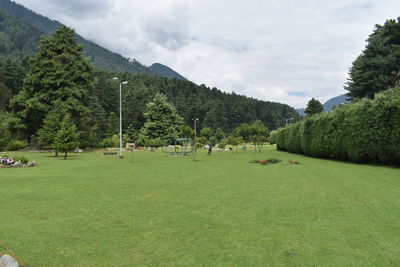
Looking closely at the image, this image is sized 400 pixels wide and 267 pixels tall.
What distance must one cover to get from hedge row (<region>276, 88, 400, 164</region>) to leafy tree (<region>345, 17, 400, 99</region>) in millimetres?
17359

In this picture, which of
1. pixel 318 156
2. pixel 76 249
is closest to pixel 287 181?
pixel 76 249

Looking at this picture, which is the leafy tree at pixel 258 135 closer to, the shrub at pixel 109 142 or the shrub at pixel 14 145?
the shrub at pixel 109 142

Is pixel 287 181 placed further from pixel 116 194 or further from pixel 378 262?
pixel 378 262

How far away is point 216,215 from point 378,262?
2.68 m

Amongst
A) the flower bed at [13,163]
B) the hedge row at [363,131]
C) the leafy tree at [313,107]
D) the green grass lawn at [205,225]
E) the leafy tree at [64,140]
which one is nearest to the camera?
the green grass lawn at [205,225]

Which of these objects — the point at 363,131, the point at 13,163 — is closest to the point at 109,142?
the point at 13,163

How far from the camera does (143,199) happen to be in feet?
Result: 22.8

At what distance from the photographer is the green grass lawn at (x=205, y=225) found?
11.6ft

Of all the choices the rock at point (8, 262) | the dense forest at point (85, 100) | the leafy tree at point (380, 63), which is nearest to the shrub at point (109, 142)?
the dense forest at point (85, 100)

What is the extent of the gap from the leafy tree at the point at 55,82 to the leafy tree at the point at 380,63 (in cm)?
3069

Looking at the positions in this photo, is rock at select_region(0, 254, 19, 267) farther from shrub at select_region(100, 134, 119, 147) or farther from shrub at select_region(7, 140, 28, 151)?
shrub at select_region(100, 134, 119, 147)

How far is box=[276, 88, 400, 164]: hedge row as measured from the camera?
1291 centimetres

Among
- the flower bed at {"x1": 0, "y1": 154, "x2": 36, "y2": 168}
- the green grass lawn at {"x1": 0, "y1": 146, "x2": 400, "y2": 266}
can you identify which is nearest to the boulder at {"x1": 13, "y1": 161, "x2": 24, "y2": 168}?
the flower bed at {"x1": 0, "y1": 154, "x2": 36, "y2": 168}

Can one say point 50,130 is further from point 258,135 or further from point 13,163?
point 258,135
